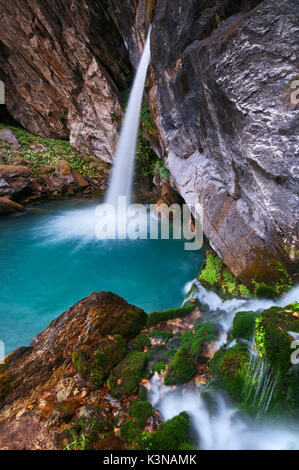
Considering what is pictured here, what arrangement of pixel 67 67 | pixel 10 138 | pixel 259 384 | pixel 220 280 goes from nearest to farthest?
pixel 259 384
pixel 220 280
pixel 67 67
pixel 10 138

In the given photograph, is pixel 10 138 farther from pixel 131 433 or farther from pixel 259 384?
pixel 259 384

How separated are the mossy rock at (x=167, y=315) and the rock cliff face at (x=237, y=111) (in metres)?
1.67

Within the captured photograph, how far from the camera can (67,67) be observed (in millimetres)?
12375

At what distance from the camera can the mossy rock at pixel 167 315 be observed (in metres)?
3.92

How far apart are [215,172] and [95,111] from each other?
1163 cm

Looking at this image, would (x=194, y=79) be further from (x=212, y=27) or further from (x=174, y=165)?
(x=174, y=165)

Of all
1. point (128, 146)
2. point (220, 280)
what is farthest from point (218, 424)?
point (128, 146)

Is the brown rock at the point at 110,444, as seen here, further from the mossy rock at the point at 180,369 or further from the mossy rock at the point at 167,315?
the mossy rock at the point at 167,315

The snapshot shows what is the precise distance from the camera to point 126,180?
14.1 meters

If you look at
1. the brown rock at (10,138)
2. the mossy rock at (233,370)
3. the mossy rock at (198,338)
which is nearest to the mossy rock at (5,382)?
the mossy rock at (198,338)

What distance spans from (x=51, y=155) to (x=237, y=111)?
15.5 metres

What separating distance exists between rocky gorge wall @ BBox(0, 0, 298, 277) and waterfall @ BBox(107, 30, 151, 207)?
1011 millimetres

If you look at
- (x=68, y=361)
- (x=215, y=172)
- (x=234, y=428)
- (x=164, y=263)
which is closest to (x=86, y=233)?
(x=164, y=263)

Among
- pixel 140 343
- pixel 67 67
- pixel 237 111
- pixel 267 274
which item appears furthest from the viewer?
pixel 67 67
